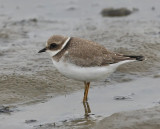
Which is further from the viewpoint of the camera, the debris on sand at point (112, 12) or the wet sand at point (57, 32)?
the debris on sand at point (112, 12)

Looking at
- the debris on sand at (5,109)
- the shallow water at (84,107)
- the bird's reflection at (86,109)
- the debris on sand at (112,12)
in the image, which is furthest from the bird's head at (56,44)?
the debris on sand at (112,12)

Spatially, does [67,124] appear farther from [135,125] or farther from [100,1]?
[100,1]

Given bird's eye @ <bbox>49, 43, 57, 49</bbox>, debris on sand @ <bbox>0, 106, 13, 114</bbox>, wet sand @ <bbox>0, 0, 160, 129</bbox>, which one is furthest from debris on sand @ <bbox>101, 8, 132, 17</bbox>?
debris on sand @ <bbox>0, 106, 13, 114</bbox>

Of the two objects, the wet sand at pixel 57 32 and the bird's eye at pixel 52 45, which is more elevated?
the bird's eye at pixel 52 45

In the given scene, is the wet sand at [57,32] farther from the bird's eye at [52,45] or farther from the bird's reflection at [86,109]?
the bird's eye at [52,45]

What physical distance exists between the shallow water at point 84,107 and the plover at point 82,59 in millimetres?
505

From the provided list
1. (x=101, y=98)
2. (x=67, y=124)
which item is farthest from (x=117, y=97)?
(x=67, y=124)

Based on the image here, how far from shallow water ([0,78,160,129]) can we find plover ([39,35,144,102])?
1.66ft

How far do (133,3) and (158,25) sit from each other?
2536mm

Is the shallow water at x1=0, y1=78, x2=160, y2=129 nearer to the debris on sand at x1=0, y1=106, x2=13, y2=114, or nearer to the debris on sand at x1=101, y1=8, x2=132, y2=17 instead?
the debris on sand at x1=0, y1=106, x2=13, y2=114

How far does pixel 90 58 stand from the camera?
288 inches

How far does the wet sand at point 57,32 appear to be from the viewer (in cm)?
821

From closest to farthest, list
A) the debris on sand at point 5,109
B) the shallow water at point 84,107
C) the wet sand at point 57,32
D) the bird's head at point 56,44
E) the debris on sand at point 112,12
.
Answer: the shallow water at point 84,107 < the debris on sand at point 5,109 < the bird's head at point 56,44 < the wet sand at point 57,32 < the debris on sand at point 112,12

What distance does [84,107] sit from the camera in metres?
7.47
